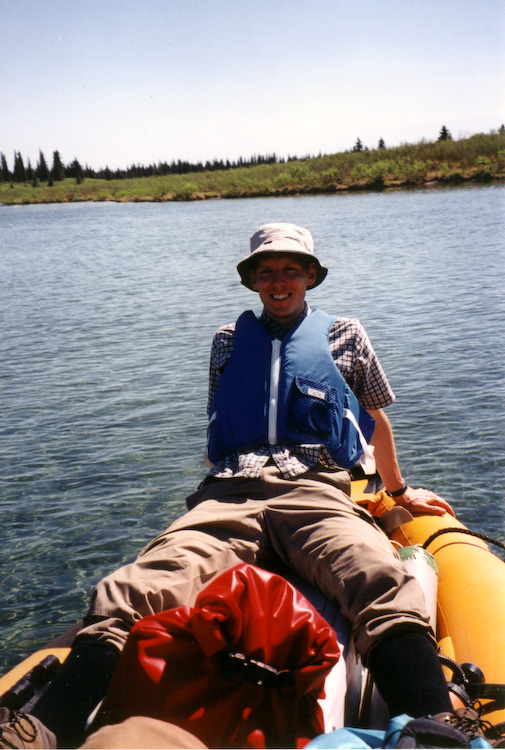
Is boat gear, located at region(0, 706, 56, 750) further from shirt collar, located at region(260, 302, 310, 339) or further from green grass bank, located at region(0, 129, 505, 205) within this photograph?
green grass bank, located at region(0, 129, 505, 205)

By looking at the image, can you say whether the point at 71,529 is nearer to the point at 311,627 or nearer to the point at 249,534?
the point at 249,534

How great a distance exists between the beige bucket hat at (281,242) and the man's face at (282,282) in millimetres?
47

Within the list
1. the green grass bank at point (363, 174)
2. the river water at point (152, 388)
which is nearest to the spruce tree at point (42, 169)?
the green grass bank at point (363, 174)

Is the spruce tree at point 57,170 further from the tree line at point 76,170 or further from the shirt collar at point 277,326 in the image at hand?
the shirt collar at point 277,326

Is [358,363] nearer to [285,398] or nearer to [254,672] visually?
[285,398]

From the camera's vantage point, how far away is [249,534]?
2279 mm

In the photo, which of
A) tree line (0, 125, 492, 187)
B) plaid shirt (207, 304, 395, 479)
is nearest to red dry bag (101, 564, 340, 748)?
plaid shirt (207, 304, 395, 479)

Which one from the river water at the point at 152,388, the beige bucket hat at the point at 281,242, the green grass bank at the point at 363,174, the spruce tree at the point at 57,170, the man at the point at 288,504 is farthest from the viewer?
the spruce tree at the point at 57,170

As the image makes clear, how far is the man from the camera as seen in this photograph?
1720 mm

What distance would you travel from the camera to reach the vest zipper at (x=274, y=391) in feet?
8.26

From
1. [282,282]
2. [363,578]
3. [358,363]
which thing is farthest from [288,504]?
[282,282]

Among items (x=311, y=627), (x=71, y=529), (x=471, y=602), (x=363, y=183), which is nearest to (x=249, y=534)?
(x=311, y=627)

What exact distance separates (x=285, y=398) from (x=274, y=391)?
58 mm

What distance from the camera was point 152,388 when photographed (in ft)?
23.8
